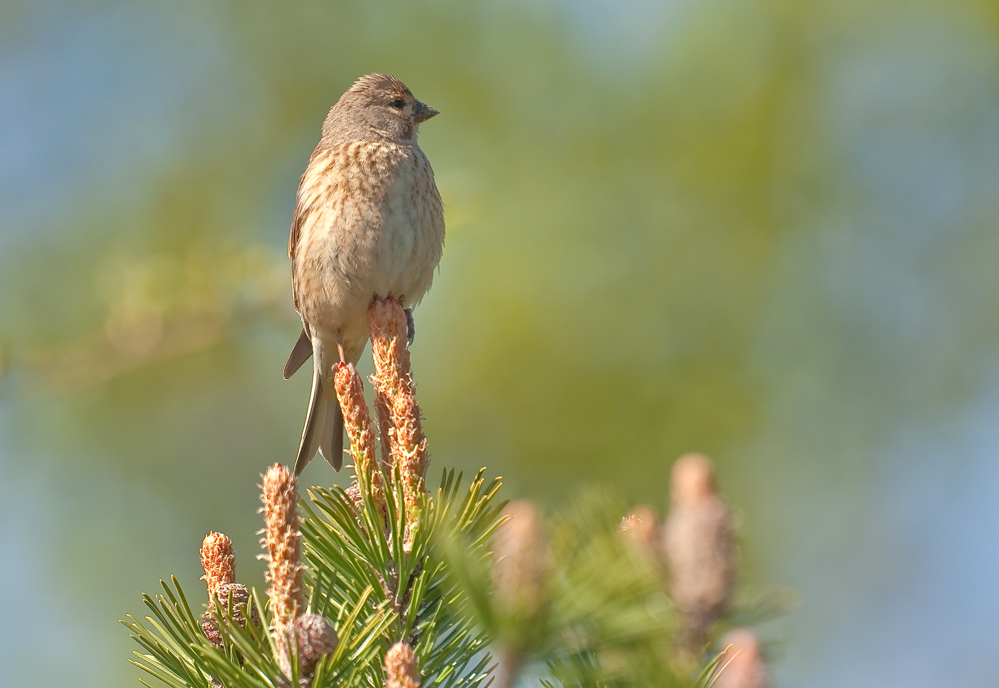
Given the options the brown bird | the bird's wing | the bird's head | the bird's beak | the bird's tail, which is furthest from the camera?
the bird's beak

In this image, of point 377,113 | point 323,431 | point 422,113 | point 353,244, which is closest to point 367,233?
point 353,244

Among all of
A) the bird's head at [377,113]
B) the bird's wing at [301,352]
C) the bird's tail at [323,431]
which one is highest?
the bird's head at [377,113]

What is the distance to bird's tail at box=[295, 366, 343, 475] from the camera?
3.99 meters

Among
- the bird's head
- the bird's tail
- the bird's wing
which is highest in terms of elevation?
the bird's head

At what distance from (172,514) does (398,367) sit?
18.8 feet

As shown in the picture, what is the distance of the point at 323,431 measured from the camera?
4.17 m

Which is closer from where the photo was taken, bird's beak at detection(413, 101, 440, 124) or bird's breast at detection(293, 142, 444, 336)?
bird's breast at detection(293, 142, 444, 336)

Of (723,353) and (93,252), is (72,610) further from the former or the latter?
(723,353)

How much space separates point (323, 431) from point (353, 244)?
73 cm

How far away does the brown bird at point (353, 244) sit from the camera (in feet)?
13.4

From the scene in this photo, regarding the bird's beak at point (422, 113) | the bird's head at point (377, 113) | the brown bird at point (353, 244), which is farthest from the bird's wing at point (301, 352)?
the bird's beak at point (422, 113)

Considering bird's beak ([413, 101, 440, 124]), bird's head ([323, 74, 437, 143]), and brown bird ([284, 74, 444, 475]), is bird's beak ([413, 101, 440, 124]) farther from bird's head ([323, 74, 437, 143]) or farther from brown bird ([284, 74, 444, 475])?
brown bird ([284, 74, 444, 475])

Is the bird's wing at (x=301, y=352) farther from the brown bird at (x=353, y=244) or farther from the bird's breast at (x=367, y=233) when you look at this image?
the bird's breast at (x=367, y=233)

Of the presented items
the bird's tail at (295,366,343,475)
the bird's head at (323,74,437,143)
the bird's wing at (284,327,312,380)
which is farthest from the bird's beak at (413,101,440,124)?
the bird's tail at (295,366,343,475)
